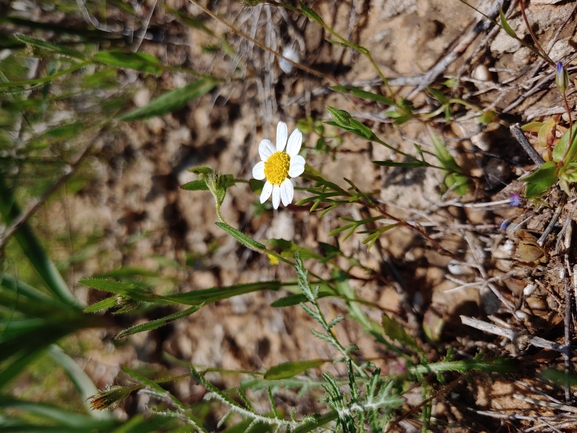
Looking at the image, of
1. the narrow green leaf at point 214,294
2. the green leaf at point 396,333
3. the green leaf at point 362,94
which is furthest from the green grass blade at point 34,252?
the green leaf at point 362,94

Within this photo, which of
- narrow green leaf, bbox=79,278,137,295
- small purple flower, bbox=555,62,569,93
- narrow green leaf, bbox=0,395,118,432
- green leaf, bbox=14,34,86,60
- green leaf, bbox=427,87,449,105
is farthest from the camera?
narrow green leaf, bbox=0,395,118,432

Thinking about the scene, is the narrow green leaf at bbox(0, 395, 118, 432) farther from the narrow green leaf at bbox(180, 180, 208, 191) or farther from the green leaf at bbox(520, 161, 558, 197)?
the green leaf at bbox(520, 161, 558, 197)

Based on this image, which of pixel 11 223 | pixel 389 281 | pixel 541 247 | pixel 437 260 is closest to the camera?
pixel 541 247

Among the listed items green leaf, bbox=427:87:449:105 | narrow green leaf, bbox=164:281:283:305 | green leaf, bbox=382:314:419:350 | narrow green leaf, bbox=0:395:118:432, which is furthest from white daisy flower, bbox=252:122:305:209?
narrow green leaf, bbox=0:395:118:432

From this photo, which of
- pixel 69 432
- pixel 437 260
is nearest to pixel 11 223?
pixel 69 432

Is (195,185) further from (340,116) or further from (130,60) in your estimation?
(130,60)

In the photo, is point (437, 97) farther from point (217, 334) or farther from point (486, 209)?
point (217, 334)

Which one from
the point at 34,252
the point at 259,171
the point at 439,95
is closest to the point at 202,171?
the point at 259,171
